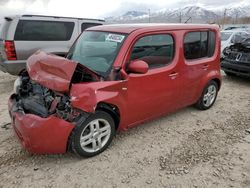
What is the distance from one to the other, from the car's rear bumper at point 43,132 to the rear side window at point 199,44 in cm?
238

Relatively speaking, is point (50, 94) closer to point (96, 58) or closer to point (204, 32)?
point (96, 58)

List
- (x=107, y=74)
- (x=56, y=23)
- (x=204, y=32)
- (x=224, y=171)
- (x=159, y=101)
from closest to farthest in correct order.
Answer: (x=224, y=171), (x=107, y=74), (x=159, y=101), (x=204, y=32), (x=56, y=23)

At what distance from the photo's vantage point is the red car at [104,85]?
2.94 meters

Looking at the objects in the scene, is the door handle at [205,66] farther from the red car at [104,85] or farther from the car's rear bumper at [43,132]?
the car's rear bumper at [43,132]

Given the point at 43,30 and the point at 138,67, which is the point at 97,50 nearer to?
the point at 138,67

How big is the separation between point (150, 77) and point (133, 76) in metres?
0.33

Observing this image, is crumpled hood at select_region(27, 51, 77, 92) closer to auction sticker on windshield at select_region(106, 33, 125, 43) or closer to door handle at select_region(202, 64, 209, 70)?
auction sticker on windshield at select_region(106, 33, 125, 43)

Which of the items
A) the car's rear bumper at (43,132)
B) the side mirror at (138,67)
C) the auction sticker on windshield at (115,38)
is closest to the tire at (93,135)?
the car's rear bumper at (43,132)

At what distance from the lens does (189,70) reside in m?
4.21

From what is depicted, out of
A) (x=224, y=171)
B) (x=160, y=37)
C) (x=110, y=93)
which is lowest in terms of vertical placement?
(x=224, y=171)

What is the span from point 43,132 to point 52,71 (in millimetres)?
784

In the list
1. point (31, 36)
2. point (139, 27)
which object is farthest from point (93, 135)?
point (31, 36)

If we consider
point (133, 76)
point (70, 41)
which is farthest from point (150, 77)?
point (70, 41)

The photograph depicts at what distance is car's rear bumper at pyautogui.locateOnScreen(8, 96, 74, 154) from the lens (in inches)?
112
